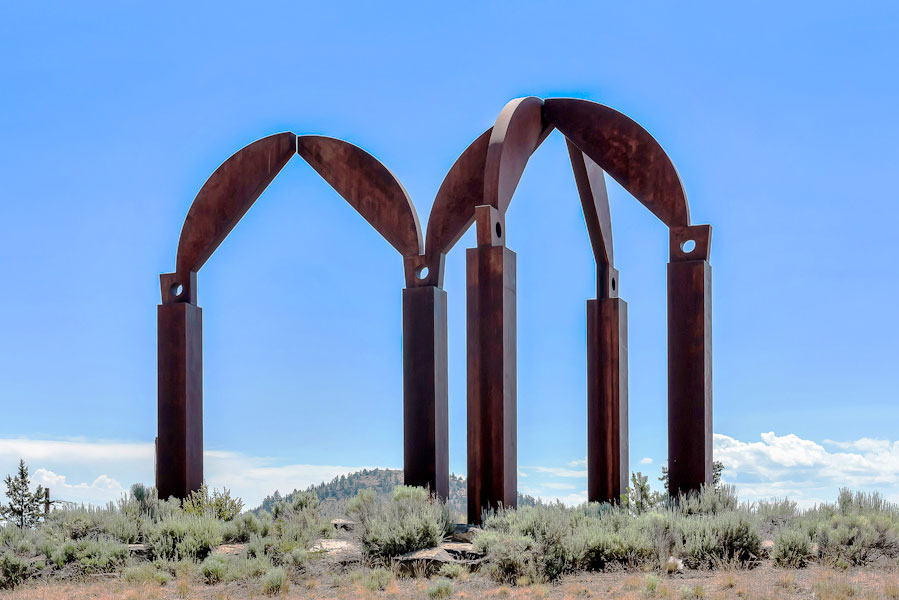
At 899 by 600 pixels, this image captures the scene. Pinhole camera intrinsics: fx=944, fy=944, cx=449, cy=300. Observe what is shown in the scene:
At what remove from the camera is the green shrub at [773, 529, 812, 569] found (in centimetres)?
825

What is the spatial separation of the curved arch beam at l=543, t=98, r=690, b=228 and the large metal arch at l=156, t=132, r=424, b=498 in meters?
2.47

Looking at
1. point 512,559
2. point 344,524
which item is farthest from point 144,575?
point 512,559

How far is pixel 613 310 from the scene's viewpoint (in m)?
12.8

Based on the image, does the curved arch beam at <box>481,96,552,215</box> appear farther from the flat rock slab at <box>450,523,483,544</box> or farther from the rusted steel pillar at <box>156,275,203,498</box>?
the rusted steel pillar at <box>156,275,203,498</box>

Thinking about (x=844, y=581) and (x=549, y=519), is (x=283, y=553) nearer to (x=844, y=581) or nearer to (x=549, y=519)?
(x=549, y=519)

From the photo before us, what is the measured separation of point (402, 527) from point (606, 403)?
13.7 ft

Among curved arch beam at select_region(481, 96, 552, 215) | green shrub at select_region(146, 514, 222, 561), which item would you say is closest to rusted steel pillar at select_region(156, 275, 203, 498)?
green shrub at select_region(146, 514, 222, 561)

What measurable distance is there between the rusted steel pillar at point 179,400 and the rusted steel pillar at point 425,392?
3122 mm

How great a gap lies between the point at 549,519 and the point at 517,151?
14.9 feet

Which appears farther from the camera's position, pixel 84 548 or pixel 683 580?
pixel 84 548

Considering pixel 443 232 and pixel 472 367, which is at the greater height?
pixel 443 232

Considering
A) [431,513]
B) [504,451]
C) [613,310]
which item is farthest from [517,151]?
[431,513]

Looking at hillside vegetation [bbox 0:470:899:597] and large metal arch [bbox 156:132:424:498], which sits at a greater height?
large metal arch [bbox 156:132:424:498]

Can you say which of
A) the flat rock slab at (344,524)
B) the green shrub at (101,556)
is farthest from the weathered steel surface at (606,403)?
the green shrub at (101,556)
